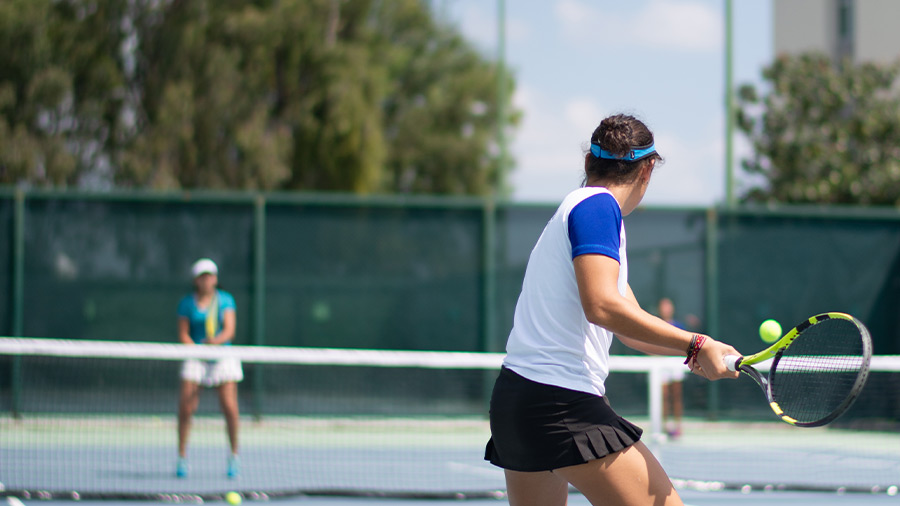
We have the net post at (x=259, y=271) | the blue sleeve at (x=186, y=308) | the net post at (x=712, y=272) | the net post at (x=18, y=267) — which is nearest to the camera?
the blue sleeve at (x=186, y=308)

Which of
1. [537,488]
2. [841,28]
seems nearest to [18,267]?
[537,488]

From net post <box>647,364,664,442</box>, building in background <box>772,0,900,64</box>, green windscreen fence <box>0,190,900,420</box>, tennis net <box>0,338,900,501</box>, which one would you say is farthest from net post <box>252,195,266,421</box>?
building in background <box>772,0,900,64</box>

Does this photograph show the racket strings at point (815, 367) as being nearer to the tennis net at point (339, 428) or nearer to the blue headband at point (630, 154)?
the blue headband at point (630, 154)

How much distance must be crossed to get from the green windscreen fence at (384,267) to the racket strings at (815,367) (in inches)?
266

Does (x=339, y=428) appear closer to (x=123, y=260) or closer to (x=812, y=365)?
(x=123, y=260)

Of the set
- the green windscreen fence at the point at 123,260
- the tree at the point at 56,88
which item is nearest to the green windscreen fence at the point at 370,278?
the green windscreen fence at the point at 123,260

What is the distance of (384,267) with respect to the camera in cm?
1009

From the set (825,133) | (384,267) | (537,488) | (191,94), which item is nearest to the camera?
(537,488)

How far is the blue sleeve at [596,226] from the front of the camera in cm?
233

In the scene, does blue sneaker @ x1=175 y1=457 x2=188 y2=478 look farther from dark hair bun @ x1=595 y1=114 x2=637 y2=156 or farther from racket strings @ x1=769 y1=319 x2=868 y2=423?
dark hair bun @ x1=595 y1=114 x2=637 y2=156

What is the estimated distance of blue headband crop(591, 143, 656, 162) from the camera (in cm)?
249

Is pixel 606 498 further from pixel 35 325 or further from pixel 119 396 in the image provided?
pixel 35 325

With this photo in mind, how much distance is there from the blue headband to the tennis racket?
0.53 metres

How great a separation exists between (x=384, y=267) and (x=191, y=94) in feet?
33.8
